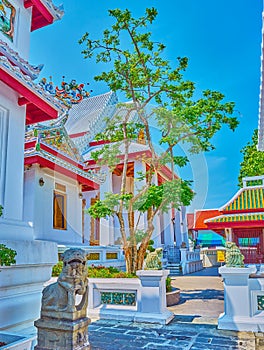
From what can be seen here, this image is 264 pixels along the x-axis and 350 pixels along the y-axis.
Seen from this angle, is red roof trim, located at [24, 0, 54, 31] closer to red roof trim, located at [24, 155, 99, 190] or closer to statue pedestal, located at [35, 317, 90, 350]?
red roof trim, located at [24, 155, 99, 190]

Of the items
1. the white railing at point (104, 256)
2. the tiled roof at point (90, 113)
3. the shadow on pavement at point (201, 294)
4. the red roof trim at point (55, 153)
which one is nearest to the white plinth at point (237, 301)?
the shadow on pavement at point (201, 294)

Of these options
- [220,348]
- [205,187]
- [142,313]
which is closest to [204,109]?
[205,187]

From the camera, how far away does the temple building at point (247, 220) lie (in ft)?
45.8

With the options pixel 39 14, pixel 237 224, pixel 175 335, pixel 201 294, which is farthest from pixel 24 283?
pixel 237 224

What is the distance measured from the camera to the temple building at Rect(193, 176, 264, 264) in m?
14.0

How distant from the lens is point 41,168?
36.0 ft

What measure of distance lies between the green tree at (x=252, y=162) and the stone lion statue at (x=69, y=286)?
17.4 meters

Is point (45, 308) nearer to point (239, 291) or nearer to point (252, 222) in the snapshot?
point (239, 291)

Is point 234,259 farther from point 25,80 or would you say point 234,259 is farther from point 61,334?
point 25,80

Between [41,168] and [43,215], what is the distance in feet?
5.10

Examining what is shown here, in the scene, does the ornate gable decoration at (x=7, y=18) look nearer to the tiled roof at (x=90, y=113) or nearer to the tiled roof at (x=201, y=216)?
the tiled roof at (x=90, y=113)

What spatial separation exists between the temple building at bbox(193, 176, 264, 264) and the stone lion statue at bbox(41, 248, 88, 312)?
11.6m

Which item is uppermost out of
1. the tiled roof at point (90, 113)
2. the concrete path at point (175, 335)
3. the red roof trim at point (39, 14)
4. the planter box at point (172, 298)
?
the tiled roof at point (90, 113)

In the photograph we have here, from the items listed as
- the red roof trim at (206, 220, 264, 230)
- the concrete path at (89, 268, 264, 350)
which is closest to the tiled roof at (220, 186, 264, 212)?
the red roof trim at (206, 220, 264, 230)
